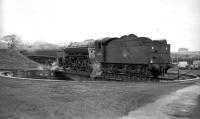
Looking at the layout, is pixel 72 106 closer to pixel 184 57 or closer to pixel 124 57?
pixel 124 57

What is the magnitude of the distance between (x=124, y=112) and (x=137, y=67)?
1199 centimetres

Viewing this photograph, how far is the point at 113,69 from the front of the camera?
2206 cm

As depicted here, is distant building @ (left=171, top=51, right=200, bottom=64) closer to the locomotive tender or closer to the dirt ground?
the locomotive tender

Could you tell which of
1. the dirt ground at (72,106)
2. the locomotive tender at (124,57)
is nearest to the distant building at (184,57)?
the locomotive tender at (124,57)

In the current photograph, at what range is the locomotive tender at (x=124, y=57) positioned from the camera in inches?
748

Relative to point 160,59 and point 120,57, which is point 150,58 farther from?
point 120,57

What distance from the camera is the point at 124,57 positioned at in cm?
2080

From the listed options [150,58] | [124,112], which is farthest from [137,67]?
[124,112]

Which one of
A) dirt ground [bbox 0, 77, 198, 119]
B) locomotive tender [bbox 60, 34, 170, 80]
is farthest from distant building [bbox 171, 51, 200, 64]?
dirt ground [bbox 0, 77, 198, 119]

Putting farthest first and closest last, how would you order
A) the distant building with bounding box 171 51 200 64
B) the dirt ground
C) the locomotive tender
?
the distant building with bounding box 171 51 200 64 → the locomotive tender → the dirt ground

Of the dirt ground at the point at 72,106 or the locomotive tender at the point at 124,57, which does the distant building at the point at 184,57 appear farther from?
the dirt ground at the point at 72,106

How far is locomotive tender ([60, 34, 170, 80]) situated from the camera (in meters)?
19.0

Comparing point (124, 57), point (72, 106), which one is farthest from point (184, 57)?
point (72, 106)

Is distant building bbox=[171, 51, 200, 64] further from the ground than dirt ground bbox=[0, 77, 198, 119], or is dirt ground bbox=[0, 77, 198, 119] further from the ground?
distant building bbox=[171, 51, 200, 64]
